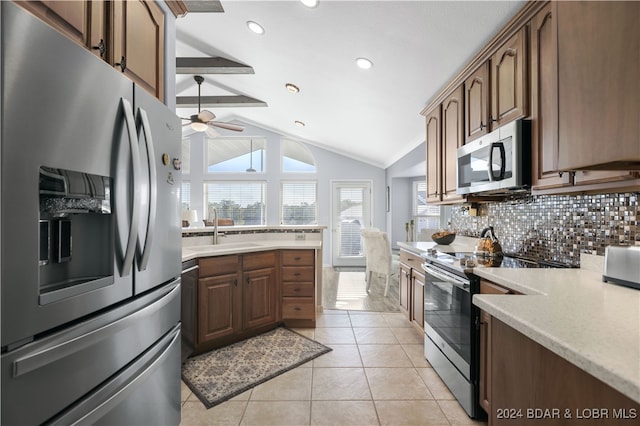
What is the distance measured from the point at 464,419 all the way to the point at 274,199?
18.8 ft

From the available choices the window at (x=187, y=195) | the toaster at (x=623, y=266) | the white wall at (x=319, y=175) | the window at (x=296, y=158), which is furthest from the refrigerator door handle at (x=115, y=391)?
the window at (x=187, y=195)

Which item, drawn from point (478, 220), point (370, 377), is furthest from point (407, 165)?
point (370, 377)

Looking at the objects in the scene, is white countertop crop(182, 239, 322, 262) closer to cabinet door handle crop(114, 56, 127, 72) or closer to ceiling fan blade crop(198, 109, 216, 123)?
cabinet door handle crop(114, 56, 127, 72)

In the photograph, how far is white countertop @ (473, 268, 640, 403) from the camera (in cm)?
61

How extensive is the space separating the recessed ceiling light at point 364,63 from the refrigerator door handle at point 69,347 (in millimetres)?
2537

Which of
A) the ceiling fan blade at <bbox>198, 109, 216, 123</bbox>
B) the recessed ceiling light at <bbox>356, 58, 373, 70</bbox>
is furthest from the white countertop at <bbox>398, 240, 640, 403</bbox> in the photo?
the ceiling fan blade at <bbox>198, 109, 216, 123</bbox>

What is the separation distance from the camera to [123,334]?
3.57ft

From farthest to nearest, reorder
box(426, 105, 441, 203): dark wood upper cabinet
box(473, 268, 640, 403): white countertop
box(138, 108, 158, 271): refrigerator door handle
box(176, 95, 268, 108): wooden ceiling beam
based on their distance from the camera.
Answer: box(176, 95, 268, 108): wooden ceiling beam < box(426, 105, 441, 203): dark wood upper cabinet < box(138, 108, 158, 271): refrigerator door handle < box(473, 268, 640, 403): white countertop

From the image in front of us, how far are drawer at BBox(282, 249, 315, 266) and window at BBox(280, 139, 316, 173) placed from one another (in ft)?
13.6

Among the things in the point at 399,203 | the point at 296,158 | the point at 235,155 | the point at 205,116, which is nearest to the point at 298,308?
the point at 205,116

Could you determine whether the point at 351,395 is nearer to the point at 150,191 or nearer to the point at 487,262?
the point at 487,262

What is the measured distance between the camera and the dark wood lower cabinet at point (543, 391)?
79cm

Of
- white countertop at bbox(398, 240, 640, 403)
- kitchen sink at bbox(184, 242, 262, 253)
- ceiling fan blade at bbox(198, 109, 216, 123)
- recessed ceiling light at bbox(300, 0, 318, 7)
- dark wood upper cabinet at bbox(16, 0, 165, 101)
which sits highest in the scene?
recessed ceiling light at bbox(300, 0, 318, 7)

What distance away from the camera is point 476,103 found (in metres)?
2.27
